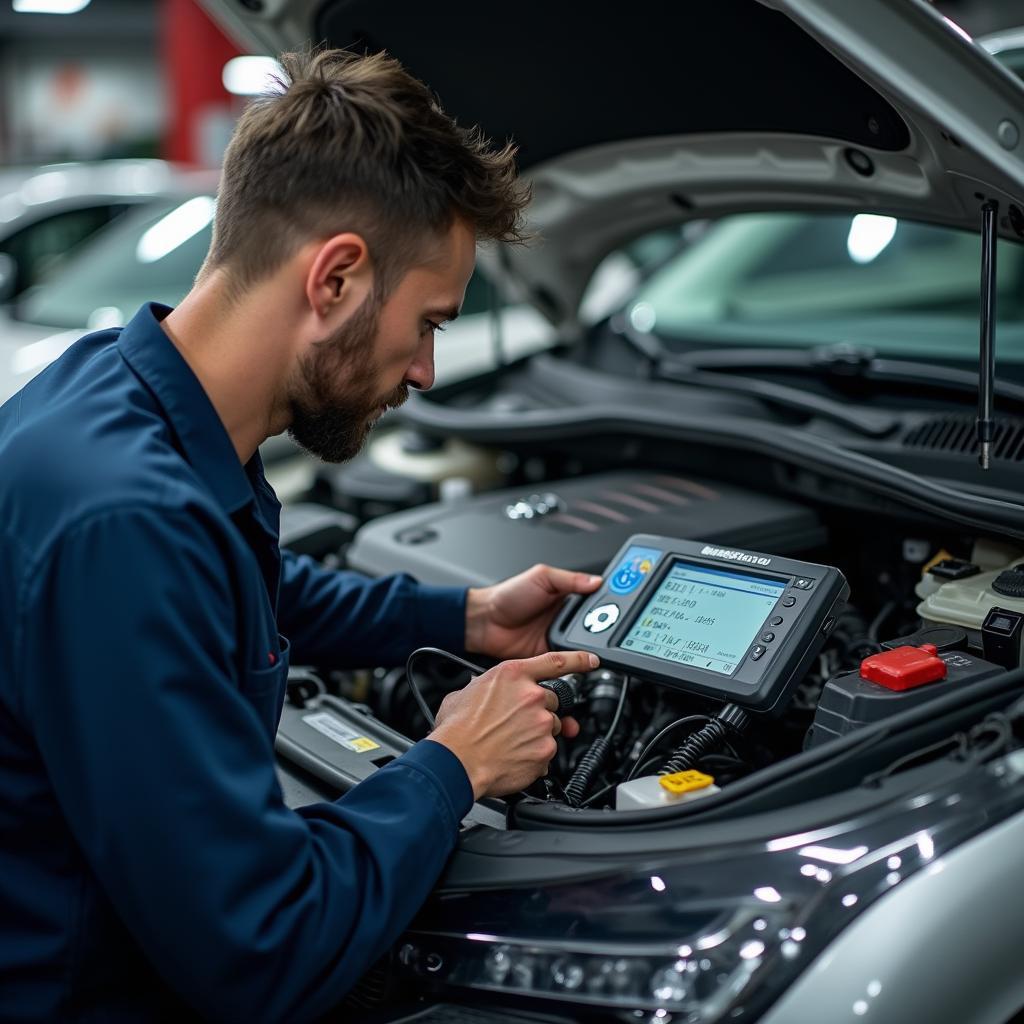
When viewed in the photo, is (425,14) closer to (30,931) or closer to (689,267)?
(689,267)

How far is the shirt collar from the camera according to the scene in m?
1.17

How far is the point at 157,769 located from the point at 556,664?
1.67 ft

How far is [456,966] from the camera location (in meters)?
1.14

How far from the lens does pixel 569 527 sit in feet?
6.05

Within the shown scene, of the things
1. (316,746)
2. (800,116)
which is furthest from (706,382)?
(316,746)

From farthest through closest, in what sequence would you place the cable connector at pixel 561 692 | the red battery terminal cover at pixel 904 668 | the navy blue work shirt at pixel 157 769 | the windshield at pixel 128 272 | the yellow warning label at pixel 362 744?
the windshield at pixel 128 272 < the yellow warning label at pixel 362 744 < the cable connector at pixel 561 692 < the red battery terminal cover at pixel 904 668 < the navy blue work shirt at pixel 157 769

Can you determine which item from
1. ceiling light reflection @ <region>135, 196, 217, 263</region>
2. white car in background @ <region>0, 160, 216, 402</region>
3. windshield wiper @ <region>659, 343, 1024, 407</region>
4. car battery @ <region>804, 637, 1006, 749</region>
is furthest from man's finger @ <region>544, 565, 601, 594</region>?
white car in background @ <region>0, 160, 216, 402</region>

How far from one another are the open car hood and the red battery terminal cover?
0.55m

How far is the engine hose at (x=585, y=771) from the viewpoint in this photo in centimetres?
138

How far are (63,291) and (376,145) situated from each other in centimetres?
336

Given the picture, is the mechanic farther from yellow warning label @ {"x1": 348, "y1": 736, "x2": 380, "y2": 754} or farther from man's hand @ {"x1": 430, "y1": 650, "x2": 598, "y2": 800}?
yellow warning label @ {"x1": 348, "y1": 736, "x2": 380, "y2": 754}

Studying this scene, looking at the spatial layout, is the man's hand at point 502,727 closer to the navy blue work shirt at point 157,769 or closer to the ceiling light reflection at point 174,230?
the navy blue work shirt at point 157,769

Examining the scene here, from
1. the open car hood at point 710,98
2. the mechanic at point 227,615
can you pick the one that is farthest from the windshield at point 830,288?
the mechanic at point 227,615

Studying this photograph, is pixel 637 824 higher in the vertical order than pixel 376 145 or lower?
lower
